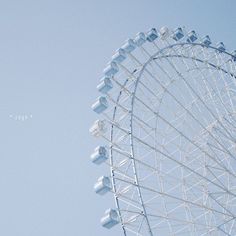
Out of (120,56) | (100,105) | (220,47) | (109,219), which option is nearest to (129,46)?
(120,56)

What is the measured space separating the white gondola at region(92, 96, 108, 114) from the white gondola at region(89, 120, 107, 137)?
0.43 metres

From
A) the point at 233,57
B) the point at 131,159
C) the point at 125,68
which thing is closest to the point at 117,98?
the point at 125,68

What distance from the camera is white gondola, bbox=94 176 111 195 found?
16172 mm

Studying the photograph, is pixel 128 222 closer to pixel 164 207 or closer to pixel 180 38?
pixel 164 207

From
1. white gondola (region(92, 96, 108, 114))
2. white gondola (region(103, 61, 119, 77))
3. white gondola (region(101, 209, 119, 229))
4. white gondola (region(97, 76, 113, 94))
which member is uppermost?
white gondola (region(103, 61, 119, 77))

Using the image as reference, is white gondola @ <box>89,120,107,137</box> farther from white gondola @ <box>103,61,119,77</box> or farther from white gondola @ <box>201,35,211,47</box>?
white gondola @ <box>201,35,211,47</box>

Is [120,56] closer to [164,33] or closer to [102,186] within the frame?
[164,33]

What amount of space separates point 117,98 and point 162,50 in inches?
124

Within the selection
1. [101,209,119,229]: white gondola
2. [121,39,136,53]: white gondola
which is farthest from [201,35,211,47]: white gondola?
[101,209,119,229]: white gondola

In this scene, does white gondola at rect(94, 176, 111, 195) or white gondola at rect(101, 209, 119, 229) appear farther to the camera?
white gondola at rect(94, 176, 111, 195)

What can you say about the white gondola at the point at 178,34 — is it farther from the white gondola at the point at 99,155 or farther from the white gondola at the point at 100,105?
the white gondola at the point at 99,155

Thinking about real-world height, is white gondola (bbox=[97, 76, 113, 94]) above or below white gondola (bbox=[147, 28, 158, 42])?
below

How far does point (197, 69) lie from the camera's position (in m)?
22.1

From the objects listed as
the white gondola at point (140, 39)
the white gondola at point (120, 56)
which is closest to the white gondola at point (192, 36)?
the white gondola at point (140, 39)
